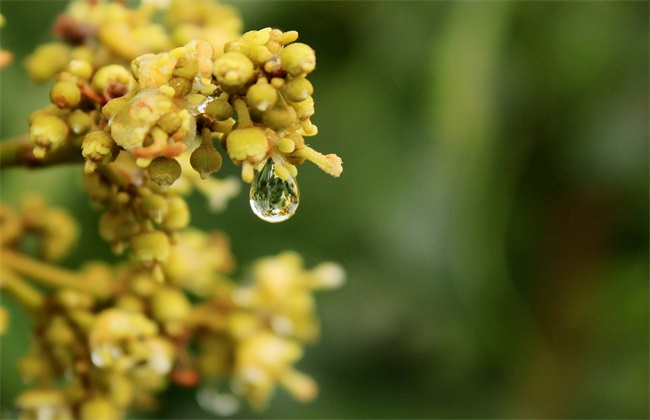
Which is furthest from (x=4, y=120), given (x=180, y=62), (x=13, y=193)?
(x=180, y=62)

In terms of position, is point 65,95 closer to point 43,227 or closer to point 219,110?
point 219,110

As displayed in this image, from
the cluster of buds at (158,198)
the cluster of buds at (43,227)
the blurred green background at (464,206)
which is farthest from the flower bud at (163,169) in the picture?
the blurred green background at (464,206)

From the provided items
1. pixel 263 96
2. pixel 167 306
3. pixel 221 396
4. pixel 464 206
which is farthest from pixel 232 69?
pixel 464 206

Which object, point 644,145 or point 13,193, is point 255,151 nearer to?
point 13,193

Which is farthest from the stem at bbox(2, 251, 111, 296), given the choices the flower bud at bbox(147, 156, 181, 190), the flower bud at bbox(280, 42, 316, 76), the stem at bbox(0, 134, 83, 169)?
the flower bud at bbox(280, 42, 316, 76)

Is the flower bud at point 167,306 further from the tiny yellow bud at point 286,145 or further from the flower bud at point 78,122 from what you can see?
the tiny yellow bud at point 286,145

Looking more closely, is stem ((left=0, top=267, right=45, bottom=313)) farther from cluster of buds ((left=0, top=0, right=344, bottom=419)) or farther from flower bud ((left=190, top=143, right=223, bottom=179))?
flower bud ((left=190, top=143, right=223, bottom=179))
